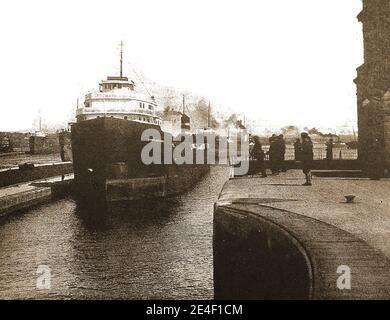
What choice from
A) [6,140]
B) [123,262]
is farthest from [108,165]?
[6,140]

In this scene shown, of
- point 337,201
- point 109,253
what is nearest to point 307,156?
point 337,201

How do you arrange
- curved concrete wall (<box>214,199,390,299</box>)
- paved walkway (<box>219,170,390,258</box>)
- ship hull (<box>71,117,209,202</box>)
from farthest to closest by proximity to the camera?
ship hull (<box>71,117,209,202</box>) < paved walkway (<box>219,170,390,258</box>) < curved concrete wall (<box>214,199,390,299</box>)

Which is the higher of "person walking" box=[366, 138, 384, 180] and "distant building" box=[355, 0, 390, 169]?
"distant building" box=[355, 0, 390, 169]

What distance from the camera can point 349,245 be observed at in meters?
5.17

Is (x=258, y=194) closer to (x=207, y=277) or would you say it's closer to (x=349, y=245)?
(x=207, y=277)

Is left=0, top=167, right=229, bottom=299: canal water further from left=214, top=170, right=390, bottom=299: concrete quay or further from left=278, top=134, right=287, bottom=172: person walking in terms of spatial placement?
left=278, top=134, right=287, bottom=172: person walking

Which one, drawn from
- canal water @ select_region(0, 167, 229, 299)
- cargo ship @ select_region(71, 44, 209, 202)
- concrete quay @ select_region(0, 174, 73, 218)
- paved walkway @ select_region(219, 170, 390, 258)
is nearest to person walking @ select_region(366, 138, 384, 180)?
paved walkway @ select_region(219, 170, 390, 258)

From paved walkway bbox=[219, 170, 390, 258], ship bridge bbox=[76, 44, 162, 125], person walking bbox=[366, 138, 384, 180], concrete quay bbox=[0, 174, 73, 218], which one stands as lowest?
concrete quay bbox=[0, 174, 73, 218]

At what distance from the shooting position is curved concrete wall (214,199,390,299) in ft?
13.6

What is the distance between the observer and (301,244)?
5363 millimetres

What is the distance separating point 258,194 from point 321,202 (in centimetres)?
165

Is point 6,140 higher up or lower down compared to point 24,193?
higher up

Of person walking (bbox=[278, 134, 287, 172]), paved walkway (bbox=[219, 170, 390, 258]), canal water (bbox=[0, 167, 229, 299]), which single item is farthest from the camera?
person walking (bbox=[278, 134, 287, 172])

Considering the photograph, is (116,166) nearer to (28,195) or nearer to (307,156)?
(28,195)
